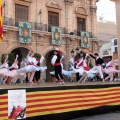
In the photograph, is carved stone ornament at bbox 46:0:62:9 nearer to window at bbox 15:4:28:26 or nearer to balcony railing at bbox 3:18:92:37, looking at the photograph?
balcony railing at bbox 3:18:92:37

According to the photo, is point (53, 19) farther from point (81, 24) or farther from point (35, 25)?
point (81, 24)

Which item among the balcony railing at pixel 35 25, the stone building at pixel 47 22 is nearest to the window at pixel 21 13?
the stone building at pixel 47 22

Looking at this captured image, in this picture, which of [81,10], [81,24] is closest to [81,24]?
[81,24]

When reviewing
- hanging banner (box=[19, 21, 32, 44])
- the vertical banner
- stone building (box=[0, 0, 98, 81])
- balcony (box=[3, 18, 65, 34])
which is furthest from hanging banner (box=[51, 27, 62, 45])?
the vertical banner

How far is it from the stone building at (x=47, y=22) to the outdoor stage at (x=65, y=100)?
43.5 feet

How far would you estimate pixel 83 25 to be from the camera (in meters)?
28.4

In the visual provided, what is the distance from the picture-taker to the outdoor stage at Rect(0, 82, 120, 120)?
7.62 meters

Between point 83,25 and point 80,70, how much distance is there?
15.5 meters

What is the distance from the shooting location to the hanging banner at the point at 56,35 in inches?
968

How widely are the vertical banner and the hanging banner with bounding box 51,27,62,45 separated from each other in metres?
17.3

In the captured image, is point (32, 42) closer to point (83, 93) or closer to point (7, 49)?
point (7, 49)

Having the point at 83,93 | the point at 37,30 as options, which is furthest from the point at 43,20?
the point at 83,93

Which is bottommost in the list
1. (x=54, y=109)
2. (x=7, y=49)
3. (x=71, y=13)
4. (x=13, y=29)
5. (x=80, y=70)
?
(x=54, y=109)

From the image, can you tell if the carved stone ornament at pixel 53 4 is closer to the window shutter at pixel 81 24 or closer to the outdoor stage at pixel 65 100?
the window shutter at pixel 81 24
